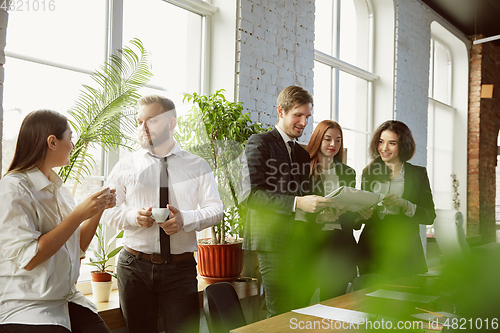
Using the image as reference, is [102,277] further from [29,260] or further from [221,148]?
[221,148]

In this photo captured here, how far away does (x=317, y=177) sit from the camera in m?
2.63

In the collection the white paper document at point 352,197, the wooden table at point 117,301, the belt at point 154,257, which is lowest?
the wooden table at point 117,301

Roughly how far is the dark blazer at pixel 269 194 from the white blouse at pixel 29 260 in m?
0.96

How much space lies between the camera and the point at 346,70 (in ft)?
18.3

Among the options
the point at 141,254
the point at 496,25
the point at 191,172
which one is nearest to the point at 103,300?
the point at 141,254

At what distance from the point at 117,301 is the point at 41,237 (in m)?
1.00

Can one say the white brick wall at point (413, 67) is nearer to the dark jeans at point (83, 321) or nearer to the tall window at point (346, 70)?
the tall window at point (346, 70)

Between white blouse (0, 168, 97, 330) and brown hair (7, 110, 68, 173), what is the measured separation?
0.12 feet

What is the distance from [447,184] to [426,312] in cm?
743

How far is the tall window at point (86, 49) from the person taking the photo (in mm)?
2428

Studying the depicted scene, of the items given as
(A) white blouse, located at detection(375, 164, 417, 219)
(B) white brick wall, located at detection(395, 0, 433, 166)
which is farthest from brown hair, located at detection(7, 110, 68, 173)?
(B) white brick wall, located at detection(395, 0, 433, 166)

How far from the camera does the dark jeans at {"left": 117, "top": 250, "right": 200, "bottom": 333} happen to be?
6.00 ft

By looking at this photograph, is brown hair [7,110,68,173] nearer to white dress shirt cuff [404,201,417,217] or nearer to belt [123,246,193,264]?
belt [123,246,193,264]

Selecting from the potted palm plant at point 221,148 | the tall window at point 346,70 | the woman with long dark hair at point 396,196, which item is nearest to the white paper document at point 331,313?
the woman with long dark hair at point 396,196
